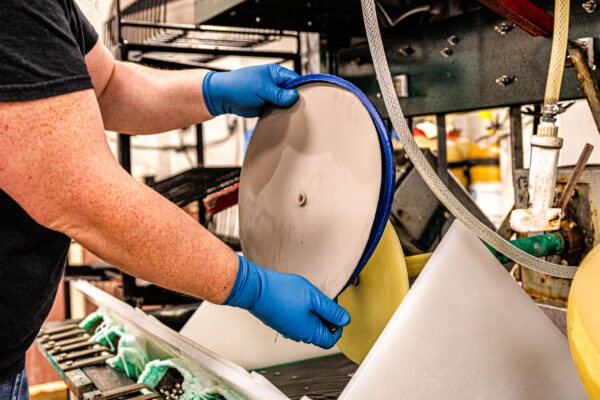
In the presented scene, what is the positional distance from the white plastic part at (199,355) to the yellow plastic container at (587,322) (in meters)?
0.39

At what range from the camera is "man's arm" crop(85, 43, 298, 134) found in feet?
3.89

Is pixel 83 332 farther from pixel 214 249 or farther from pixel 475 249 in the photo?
pixel 475 249

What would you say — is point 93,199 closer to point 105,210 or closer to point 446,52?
point 105,210

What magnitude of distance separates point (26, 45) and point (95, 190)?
0.61ft

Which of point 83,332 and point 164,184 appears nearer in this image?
point 83,332

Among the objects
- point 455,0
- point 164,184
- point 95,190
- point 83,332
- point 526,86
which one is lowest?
point 83,332

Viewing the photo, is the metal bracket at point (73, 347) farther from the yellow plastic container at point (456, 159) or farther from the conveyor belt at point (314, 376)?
the yellow plastic container at point (456, 159)

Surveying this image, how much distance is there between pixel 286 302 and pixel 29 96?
47 cm

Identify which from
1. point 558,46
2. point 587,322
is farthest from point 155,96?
point 587,322

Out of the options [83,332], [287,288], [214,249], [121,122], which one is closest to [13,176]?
[214,249]

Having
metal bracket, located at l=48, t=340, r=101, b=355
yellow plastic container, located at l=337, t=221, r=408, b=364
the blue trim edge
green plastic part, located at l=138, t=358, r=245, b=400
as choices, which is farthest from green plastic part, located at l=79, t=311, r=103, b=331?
the blue trim edge

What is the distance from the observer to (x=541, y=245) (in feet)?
3.50

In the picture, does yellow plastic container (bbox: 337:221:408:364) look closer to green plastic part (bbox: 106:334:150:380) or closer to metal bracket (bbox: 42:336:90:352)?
green plastic part (bbox: 106:334:150:380)

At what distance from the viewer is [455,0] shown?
4.45ft
